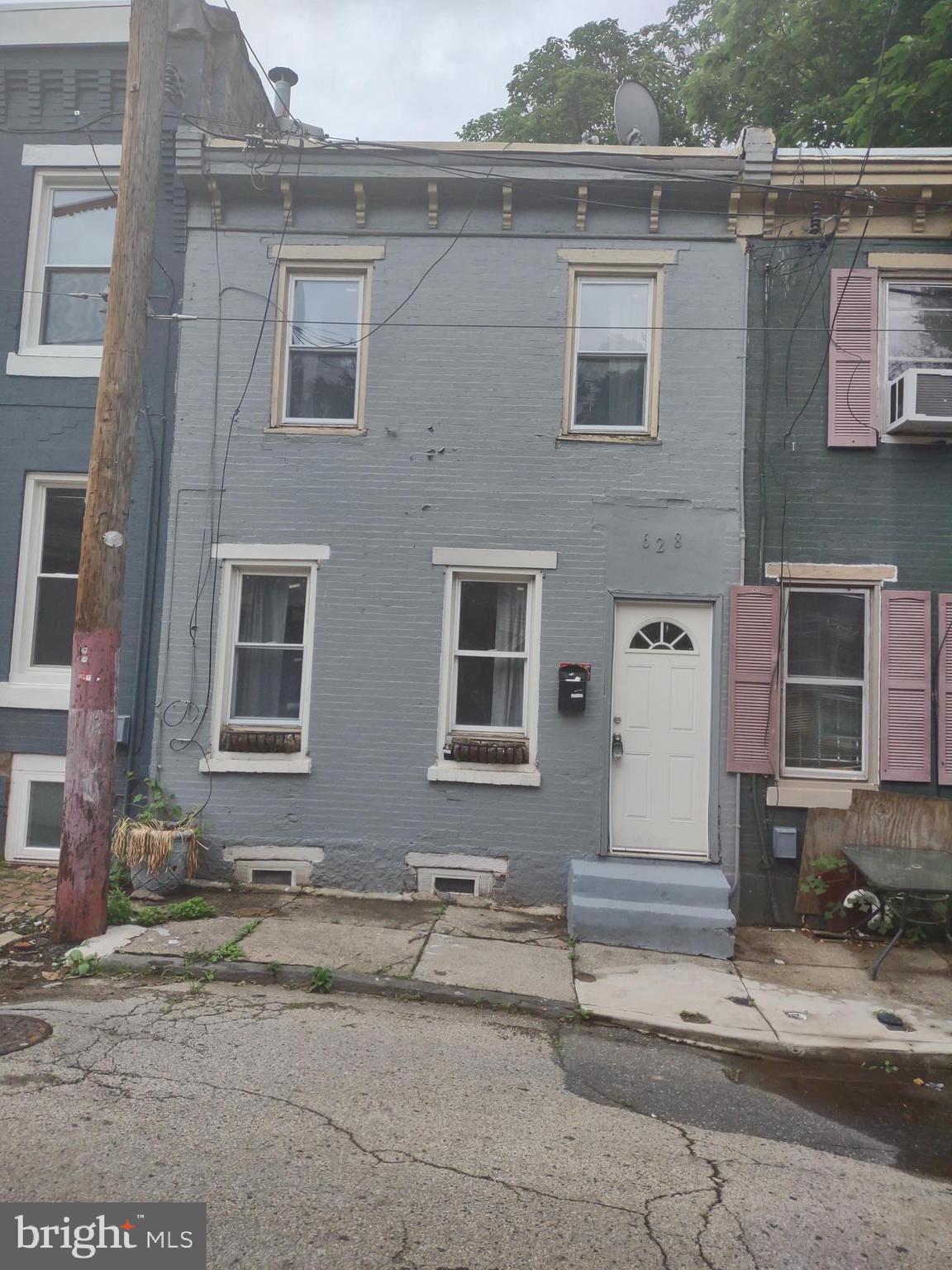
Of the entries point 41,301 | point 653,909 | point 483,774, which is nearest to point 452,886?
point 483,774

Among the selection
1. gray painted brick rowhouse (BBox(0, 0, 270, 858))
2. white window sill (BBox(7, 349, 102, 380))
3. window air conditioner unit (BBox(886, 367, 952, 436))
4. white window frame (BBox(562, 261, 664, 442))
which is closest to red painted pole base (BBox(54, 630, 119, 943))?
gray painted brick rowhouse (BBox(0, 0, 270, 858))

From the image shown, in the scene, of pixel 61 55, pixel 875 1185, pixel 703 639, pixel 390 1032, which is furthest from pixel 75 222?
pixel 875 1185

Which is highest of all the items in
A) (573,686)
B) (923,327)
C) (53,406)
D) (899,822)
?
(923,327)

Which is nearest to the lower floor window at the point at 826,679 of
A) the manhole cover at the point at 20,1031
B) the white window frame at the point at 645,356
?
the white window frame at the point at 645,356

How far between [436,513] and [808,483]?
3.33 meters

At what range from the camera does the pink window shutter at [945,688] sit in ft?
26.1

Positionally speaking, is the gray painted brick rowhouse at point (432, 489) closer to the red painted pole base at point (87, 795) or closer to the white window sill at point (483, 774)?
the white window sill at point (483, 774)

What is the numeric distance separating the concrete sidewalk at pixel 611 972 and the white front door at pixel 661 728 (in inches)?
40.6

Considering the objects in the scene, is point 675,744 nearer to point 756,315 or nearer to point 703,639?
point 703,639

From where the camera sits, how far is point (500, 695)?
8406 mm

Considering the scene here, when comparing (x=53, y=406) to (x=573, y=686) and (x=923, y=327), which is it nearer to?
(x=573, y=686)

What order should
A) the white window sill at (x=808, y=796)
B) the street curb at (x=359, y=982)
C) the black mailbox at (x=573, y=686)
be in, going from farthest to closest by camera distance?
the black mailbox at (x=573, y=686) → the white window sill at (x=808, y=796) → the street curb at (x=359, y=982)

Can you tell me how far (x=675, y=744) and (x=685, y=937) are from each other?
5.72ft

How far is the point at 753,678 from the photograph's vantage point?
26.3 feet
